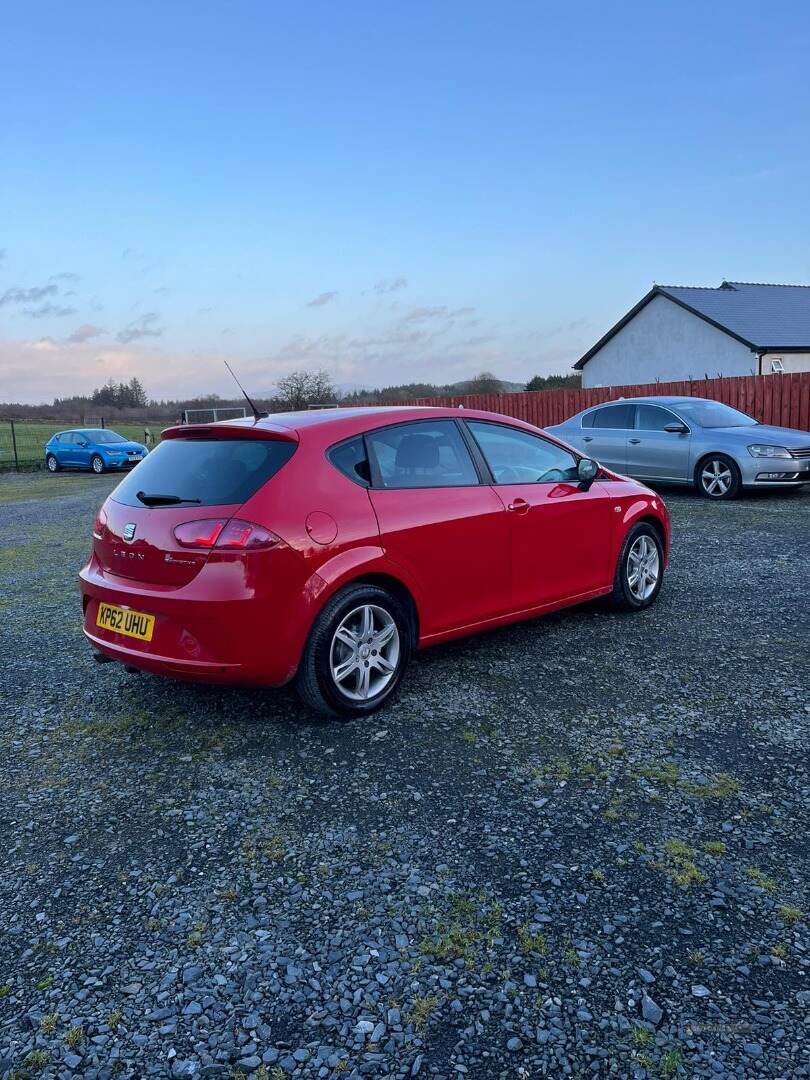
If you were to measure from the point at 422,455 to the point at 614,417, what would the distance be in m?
10.3

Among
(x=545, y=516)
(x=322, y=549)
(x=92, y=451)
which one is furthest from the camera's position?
(x=92, y=451)

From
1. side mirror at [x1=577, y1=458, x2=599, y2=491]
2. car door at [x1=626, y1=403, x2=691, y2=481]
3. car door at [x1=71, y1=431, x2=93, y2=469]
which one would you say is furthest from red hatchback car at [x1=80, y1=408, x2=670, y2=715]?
car door at [x1=71, y1=431, x2=93, y2=469]

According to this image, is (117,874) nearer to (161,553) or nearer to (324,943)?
(324,943)

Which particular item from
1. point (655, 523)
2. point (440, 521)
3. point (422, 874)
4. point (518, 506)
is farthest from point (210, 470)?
point (655, 523)

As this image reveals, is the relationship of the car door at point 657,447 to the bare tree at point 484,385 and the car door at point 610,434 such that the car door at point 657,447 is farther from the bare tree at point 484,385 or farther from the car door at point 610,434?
the bare tree at point 484,385

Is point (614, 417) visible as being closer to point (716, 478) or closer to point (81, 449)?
point (716, 478)

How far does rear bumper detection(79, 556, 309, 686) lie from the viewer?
3838 millimetres

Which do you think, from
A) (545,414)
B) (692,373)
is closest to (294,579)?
(545,414)

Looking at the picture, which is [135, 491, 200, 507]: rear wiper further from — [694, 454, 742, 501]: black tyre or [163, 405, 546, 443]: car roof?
[694, 454, 742, 501]: black tyre

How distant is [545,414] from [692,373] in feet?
40.0

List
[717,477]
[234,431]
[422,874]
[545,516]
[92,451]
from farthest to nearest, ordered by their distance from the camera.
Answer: [92,451] → [717,477] → [545,516] → [234,431] → [422,874]

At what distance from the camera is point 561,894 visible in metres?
2.73

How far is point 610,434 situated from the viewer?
563 inches

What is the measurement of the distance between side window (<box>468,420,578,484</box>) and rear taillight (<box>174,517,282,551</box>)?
70.2 inches
